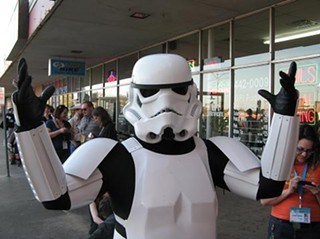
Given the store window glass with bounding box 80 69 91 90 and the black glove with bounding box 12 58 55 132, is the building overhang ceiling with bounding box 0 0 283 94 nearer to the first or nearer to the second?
the store window glass with bounding box 80 69 91 90

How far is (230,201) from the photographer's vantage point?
247 inches

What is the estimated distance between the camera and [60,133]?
6.68 m

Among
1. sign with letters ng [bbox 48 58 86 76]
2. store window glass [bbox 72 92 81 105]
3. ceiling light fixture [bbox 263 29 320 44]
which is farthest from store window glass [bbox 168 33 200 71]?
store window glass [bbox 72 92 81 105]

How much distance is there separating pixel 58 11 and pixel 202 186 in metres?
6.02

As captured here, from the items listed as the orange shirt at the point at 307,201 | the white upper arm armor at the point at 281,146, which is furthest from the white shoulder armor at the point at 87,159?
the orange shirt at the point at 307,201

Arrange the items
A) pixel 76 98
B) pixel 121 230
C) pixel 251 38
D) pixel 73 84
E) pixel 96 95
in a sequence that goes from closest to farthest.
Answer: pixel 121 230, pixel 251 38, pixel 96 95, pixel 76 98, pixel 73 84

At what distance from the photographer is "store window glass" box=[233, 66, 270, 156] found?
7.13 m

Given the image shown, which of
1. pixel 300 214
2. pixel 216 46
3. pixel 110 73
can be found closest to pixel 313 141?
pixel 300 214

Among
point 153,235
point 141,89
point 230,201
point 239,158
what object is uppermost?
point 141,89

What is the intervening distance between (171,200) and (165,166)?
168 mm

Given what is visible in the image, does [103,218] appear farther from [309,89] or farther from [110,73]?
[110,73]

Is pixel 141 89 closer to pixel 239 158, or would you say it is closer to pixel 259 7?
pixel 239 158

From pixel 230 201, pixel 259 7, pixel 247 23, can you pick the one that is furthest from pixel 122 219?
pixel 247 23

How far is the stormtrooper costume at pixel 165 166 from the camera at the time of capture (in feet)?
5.60
